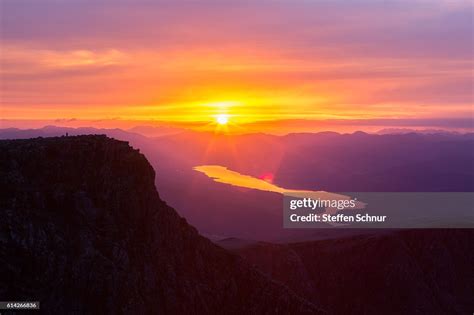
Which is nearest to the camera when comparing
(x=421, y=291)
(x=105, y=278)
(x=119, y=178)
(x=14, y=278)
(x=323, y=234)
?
(x=14, y=278)

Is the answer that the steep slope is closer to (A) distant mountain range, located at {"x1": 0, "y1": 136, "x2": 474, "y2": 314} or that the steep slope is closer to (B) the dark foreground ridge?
(A) distant mountain range, located at {"x1": 0, "y1": 136, "x2": 474, "y2": 314}

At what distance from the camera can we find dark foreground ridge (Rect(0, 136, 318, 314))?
68.8 meters

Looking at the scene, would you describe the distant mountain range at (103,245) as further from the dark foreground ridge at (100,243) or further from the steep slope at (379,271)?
the steep slope at (379,271)

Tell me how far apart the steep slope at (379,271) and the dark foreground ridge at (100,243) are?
38.5 m

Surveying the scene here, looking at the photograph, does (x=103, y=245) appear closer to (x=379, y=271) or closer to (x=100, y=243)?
(x=100, y=243)

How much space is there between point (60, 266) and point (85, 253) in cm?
347

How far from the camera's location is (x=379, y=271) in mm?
132500

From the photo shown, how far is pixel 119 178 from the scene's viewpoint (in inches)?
3137

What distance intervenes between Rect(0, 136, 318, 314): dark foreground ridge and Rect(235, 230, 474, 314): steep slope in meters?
38.5

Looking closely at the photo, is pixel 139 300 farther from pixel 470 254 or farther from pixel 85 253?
pixel 470 254

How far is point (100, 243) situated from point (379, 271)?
7953 cm

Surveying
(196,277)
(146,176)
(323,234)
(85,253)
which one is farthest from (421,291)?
(85,253)

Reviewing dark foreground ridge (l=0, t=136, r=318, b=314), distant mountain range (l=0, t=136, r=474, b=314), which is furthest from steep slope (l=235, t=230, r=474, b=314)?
dark foreground ridge (l=0, t=136, r=318, b=314)

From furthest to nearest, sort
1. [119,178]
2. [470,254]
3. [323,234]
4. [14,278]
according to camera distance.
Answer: [323,234], [470,254], [119,178], [14,278]
